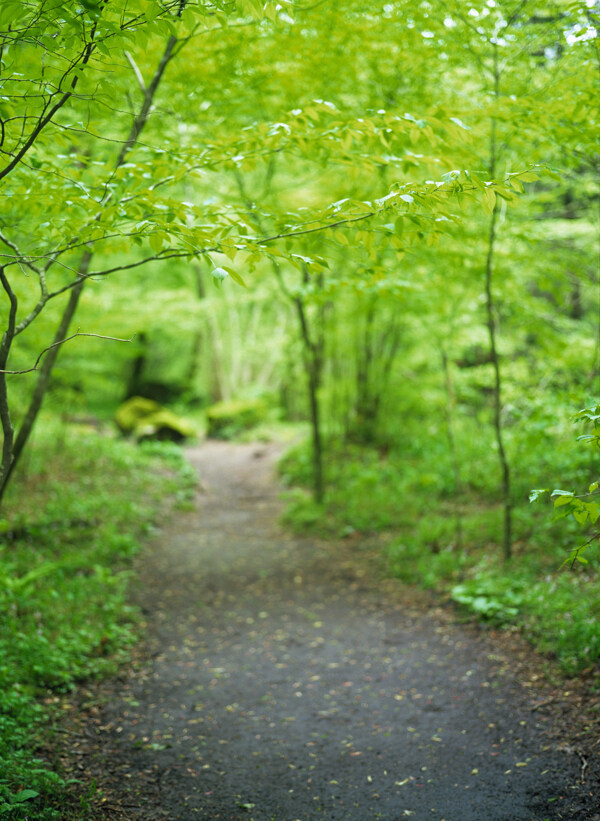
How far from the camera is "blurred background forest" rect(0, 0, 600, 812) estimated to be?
2934 mm

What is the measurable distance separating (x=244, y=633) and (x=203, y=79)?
5573 millimetres

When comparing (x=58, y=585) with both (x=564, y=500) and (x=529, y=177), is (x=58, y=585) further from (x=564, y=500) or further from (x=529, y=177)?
(x=529, y=177)

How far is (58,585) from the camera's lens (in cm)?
578

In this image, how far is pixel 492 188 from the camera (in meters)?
2.52

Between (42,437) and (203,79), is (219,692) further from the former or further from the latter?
(42,437)

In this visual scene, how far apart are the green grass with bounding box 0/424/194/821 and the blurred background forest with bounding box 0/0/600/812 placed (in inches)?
4.5

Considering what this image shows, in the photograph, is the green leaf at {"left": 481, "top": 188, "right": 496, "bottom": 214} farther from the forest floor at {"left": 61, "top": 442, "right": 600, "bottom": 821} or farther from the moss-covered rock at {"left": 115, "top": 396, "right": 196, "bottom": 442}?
the moss-covered rock at {"left": 115, "top": 396, "right": 196, "bottom": 442}

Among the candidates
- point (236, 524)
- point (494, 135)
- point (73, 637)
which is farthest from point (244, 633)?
point (494, 135)

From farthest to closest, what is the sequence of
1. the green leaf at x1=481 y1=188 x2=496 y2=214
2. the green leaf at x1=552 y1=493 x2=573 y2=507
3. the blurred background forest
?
the blurred background forest, the green leaf at x1=481 y1=188 x2=496 y2=214, the green leaf at x1=552 y1=493 x2=573 y2=507

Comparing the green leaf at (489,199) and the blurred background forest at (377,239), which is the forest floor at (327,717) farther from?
the green leaf at (489,199)

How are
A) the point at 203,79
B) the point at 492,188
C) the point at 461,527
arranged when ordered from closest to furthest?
the point at 492,188, the point at 203,79, the point at 461,527

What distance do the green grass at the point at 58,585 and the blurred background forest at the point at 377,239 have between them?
0.11 m

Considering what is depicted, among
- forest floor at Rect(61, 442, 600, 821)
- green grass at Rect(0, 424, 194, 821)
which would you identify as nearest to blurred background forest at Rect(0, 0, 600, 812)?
green grass at Rect(0, 424, 194, 821)

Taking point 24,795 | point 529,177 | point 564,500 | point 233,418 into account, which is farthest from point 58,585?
point 233,418
